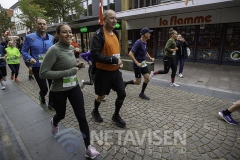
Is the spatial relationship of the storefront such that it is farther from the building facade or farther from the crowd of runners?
the crowd of runners

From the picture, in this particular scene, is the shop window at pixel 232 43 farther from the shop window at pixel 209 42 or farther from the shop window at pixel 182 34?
the shop window at pixel 182 34

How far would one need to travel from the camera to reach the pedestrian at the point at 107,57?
2404 millimetres

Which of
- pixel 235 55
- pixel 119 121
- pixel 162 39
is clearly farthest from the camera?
pixel 162 39

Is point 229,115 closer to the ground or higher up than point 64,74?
closer to the ground

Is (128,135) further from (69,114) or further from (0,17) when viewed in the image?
(0,17)

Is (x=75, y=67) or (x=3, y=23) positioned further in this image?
(x=3, y=23)

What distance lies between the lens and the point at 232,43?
9.01 metres

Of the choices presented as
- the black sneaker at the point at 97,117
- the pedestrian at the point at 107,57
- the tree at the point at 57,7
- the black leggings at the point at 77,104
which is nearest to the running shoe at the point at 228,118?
the pedestrian at the point at 107,57

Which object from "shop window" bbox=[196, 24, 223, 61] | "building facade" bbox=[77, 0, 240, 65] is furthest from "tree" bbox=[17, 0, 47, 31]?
"shop window" bbox=[196, 24, 223, 61]

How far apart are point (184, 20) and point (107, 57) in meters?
9.70

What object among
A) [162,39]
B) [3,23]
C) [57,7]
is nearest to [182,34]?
[162,39]

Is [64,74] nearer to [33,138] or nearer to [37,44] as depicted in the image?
[33,138]

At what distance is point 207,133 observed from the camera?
2.78 m

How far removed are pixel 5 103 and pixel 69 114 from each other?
7.93 ft
